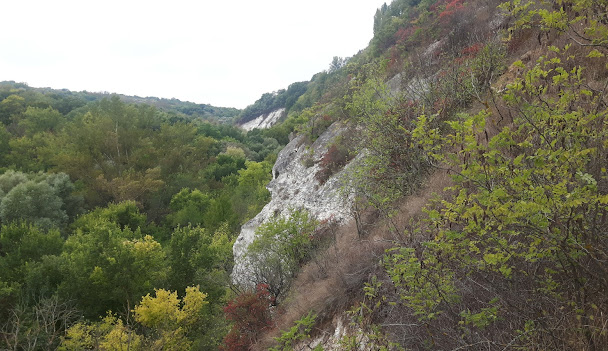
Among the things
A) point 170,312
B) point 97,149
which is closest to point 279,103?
point 97,149

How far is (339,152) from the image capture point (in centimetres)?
1582

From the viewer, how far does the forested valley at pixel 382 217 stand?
279 cm

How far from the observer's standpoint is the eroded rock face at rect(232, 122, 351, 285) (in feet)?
47.0

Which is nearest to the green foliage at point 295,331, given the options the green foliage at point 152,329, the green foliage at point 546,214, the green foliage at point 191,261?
the green foliage at point 546,214

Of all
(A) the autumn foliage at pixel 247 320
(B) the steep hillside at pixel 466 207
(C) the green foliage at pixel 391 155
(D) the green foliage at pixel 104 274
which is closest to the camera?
(B) the steep hillside at pixel 466 207

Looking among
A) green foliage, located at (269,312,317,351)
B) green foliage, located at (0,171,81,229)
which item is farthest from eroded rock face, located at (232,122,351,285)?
green foliage, located at (0,171,81,229)

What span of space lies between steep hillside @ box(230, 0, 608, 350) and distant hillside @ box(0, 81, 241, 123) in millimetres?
58815

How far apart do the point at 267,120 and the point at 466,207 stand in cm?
7804

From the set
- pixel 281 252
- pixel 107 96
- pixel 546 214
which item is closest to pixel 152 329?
pixel 281 252

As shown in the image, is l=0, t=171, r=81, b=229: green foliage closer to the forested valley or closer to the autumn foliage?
the forested valley

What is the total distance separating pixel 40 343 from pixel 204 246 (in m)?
8.02

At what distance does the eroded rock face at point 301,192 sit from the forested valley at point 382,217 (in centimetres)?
25

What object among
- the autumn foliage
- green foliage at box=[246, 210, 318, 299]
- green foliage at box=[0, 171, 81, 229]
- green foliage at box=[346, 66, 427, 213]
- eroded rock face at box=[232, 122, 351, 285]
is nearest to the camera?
green foliage at box=[346, 66, 427, 213]

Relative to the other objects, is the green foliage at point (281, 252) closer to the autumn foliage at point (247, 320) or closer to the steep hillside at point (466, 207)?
the steep hillside at point (466, 207)
